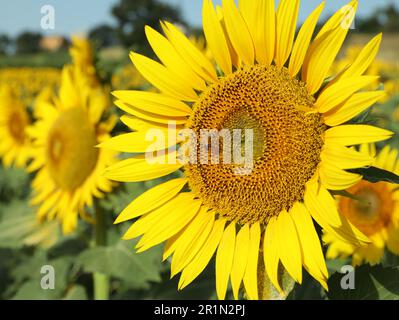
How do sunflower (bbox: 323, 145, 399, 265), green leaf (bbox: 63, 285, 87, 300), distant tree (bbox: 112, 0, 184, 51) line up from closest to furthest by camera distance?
sunflower (bbox: 323, 145, 399, 265), green leaf (bbox: 63, 285, 87, 300), distant tree (bbox: 112, 0, 184, 51)

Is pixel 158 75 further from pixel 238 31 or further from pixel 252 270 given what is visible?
pixel 252 270

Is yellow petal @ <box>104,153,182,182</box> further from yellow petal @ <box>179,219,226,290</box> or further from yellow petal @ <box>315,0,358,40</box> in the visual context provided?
yellow petal @ <box>315,0,358,40</box>

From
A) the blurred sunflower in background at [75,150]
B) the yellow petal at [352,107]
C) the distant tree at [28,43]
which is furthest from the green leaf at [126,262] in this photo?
the distant tree at [28,43]

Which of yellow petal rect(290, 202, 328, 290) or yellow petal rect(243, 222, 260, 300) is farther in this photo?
yellow petal rect(243, 222, 260, 300)

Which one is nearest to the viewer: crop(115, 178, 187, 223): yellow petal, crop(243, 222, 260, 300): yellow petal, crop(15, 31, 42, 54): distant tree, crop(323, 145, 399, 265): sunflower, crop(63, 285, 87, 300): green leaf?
crop(243, 222, 260, 300): yellow petal

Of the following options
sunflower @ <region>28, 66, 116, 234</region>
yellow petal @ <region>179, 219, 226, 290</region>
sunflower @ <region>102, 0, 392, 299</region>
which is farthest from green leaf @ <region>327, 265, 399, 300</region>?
sunflower @ <region>28, 66, 116, 234</region>

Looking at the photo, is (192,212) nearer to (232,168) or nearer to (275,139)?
(232,168)
